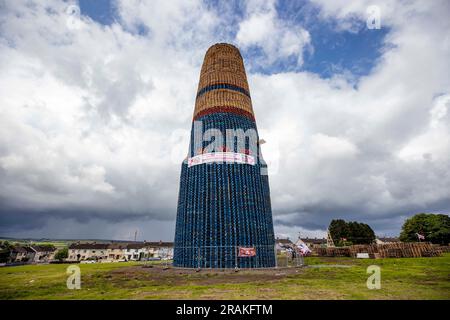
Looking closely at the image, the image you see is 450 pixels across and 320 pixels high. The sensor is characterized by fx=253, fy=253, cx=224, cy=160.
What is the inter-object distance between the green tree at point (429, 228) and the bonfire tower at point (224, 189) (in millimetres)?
65465

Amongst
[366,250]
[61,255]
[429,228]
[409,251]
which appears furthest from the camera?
[61,255]

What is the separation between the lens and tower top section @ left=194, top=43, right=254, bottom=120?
36.4 metres

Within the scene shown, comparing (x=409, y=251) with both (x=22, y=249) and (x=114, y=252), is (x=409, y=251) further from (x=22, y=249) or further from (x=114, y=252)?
(x=22, y=249)

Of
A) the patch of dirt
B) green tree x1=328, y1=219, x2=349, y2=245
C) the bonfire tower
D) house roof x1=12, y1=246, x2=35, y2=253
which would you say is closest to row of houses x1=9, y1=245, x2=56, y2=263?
house roof x1=12, y1=246, x2=35, y2=253

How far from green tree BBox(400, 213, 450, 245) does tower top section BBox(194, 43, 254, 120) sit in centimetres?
6812

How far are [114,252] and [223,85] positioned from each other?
8533cm

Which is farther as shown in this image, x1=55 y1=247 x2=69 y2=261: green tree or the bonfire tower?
x1=55 y1=247 x2=69 y2=261: green tree

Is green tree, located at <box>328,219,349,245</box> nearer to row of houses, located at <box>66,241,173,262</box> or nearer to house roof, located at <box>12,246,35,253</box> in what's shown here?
row of houses, located at <box>66,241,173,262</box>

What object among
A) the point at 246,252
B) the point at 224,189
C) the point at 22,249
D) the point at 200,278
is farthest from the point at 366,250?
the point at 22,249

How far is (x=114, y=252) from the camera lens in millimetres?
96125

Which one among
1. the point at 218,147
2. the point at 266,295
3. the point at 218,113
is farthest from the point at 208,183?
the point at 266,295
